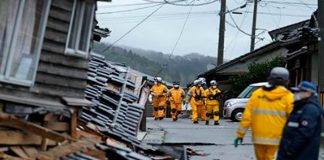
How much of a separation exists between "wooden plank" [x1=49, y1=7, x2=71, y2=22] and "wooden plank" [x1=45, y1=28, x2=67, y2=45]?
0.24m

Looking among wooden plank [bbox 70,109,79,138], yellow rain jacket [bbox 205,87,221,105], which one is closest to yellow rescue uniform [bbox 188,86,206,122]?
yellow rain jacket [bbox 205,87,221,105]

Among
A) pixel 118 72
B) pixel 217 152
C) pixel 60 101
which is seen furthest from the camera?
pixel 118 72

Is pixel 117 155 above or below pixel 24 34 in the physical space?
below

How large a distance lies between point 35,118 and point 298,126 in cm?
434

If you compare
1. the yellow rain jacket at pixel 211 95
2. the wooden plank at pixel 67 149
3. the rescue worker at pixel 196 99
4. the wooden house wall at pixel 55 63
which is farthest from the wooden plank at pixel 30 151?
the rescue worker at pixel 196 99

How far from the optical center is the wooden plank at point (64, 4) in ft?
31.3

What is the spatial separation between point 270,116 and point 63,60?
11.8ft

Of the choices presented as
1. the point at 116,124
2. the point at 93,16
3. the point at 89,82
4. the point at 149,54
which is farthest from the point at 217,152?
the point at 149,54

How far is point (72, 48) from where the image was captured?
9.98 m

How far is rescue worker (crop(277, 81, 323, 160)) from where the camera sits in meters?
7.25

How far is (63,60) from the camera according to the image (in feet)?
32.0

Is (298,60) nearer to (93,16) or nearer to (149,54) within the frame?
(93,16)

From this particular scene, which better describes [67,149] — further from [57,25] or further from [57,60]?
[57,25]

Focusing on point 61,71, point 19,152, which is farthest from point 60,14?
point 19,152
